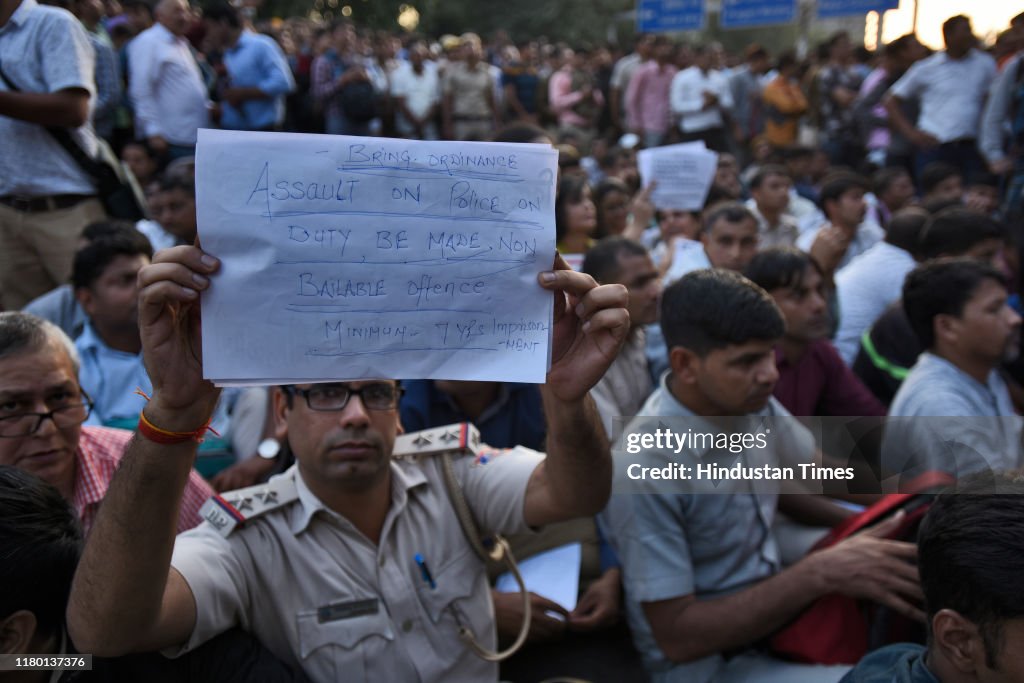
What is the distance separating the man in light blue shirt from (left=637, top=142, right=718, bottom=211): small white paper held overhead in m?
3.36

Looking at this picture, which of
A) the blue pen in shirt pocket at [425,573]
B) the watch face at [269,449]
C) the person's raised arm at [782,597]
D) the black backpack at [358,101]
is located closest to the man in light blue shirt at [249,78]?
the black backpack at [358,101]

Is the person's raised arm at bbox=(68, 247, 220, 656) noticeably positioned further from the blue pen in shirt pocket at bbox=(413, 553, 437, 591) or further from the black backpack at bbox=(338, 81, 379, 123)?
the black backpack at bbox=(338, 81, 379, 123)

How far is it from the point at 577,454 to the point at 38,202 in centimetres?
334

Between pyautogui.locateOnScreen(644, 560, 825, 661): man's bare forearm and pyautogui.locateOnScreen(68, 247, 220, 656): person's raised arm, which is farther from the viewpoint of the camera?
pyautogui.locateOnScreen(644, 560, 825, 661): man's bare forearm

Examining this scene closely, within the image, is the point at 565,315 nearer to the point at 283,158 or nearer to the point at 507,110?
the point at 283,158

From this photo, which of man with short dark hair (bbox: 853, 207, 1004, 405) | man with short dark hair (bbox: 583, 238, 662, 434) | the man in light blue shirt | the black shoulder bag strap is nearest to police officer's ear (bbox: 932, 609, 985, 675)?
man with short dark hair (bbox: 583, 238, 662, 434)

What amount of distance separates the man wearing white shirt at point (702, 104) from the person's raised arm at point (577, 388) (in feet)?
35.7

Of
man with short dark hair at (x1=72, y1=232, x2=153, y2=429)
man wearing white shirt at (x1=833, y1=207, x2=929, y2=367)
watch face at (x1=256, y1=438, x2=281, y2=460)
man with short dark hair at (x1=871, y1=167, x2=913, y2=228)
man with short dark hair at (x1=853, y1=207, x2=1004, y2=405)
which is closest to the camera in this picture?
watch face at (x1=256, y1=438, x2=281, y2=460)

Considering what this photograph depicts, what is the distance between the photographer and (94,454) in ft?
8.15

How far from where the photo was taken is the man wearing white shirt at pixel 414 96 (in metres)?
12.2

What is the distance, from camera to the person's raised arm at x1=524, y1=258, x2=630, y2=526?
170 centimetres

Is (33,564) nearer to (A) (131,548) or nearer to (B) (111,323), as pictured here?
(A) (131,548)

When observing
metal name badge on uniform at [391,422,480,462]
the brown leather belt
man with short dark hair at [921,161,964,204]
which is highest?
the brown leather belt

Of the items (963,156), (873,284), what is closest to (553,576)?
(873,284)
